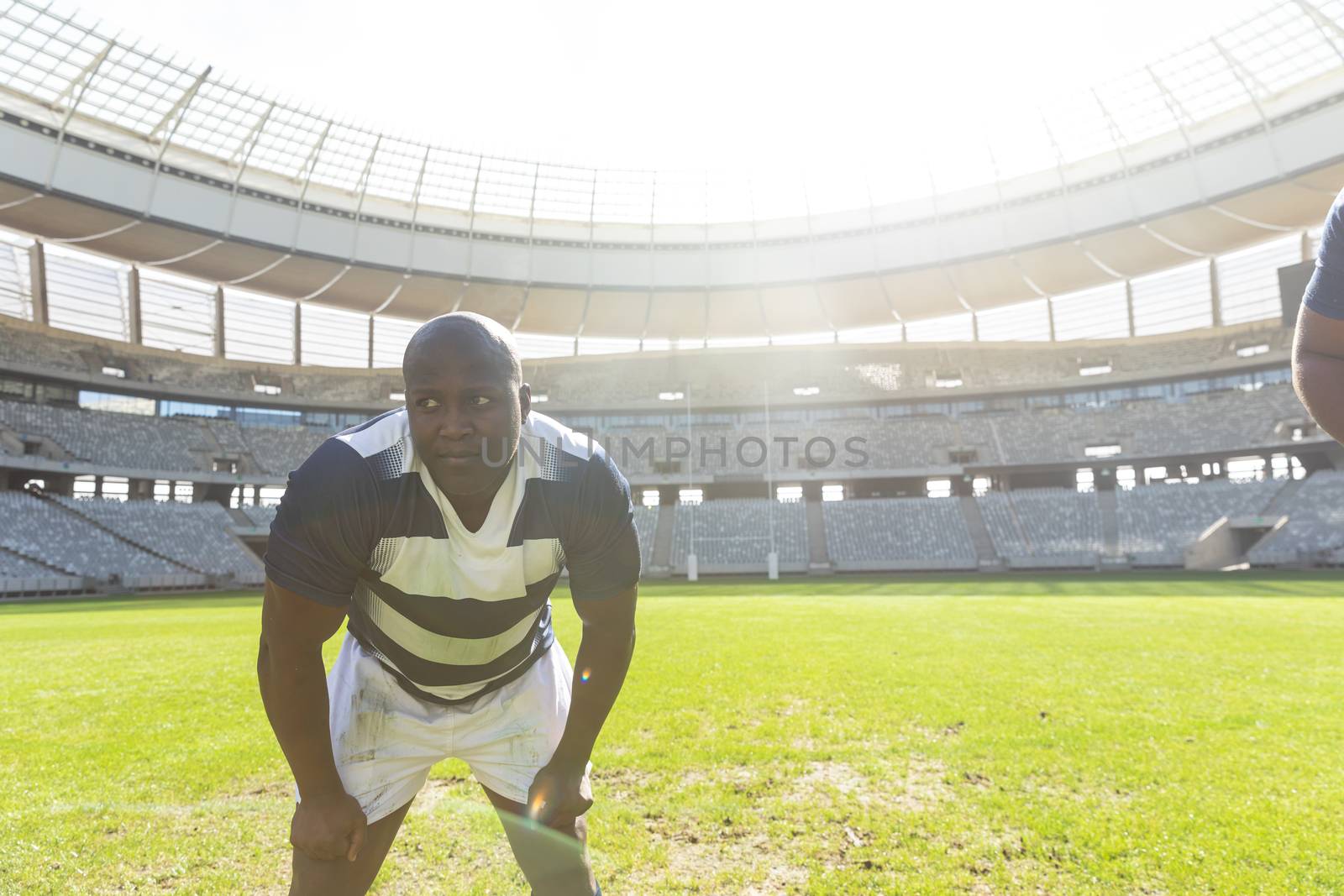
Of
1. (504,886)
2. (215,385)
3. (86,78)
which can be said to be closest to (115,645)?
(504,886)

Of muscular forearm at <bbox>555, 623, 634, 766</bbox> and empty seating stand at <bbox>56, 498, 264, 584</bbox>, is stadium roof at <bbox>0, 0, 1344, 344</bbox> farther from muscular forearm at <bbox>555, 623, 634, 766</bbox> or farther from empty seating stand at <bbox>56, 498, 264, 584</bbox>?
muscular forearm at <bbox>555, 623, 634, 766</bbox>

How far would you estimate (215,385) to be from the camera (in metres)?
44.6

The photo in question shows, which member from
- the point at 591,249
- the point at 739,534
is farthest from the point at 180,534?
the point at 739,534

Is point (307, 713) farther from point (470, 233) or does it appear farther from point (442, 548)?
point (470, 233)

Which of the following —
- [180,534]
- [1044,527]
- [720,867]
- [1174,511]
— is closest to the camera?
[720,867]

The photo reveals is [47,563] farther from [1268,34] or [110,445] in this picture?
[1268,34]

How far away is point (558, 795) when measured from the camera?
223 cm

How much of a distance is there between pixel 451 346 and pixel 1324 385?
93.7 inches

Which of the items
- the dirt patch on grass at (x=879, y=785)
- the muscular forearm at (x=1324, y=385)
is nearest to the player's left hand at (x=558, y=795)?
the muscular forearm at (x=1324, y=385)

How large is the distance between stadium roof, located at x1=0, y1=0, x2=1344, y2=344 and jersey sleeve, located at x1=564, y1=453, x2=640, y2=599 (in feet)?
127

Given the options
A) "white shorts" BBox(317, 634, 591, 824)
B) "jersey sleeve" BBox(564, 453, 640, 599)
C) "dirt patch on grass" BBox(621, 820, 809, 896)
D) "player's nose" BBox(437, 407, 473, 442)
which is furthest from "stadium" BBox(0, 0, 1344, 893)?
"player's nose" BBox(437, 407, 473, 442)

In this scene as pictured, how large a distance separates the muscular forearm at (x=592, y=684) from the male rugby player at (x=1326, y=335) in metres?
2.08

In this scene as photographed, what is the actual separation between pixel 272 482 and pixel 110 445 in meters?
8.07

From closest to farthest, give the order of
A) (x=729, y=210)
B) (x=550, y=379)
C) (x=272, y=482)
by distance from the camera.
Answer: (x=272, y=482), (x=729, y=210), (x=550, y=379)
